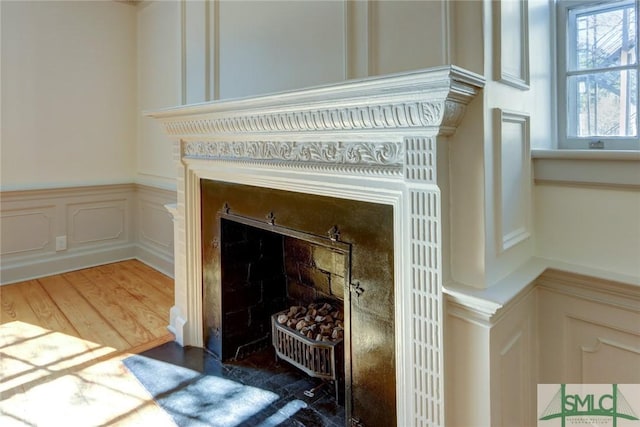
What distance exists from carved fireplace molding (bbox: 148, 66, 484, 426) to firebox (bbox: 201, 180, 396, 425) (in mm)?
61

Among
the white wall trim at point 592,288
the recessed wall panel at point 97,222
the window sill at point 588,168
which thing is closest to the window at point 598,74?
the window sill at point 588,168

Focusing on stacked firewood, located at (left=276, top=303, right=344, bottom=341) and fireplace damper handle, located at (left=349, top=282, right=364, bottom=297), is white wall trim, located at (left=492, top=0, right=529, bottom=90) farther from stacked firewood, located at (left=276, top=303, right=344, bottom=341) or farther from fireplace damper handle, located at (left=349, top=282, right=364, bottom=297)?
stacked firewood, located at (left=276, top=303, right=344, bottom=341)

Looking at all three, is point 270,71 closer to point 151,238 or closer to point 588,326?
point 588,326

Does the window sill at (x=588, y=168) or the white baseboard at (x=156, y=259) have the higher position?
the window sill at (x=588, y=168)

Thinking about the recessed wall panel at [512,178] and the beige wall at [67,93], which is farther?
the beige wall at [67,93]

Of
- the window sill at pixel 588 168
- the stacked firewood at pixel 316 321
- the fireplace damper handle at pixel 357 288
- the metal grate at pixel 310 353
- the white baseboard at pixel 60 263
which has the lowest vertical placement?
the metal grate at pixel 310 353

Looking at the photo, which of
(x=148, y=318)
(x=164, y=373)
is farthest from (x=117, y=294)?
(x=164, y=373)

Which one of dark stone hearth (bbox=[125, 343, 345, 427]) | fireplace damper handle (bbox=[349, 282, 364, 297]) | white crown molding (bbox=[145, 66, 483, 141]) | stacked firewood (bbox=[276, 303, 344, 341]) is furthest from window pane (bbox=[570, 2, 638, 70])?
dark stone hearth (bbox=[125, 343, 345, 427])

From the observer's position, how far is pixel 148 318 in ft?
8.78

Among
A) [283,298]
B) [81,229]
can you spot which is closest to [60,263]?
[81,229]

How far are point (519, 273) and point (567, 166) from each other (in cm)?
40

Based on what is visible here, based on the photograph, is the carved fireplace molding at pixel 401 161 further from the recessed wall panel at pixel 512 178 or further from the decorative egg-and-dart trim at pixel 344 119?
the recessed wall panel at pixel 512 178

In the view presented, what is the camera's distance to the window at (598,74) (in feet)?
4.51

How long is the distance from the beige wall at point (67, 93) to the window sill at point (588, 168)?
3.68 metres
